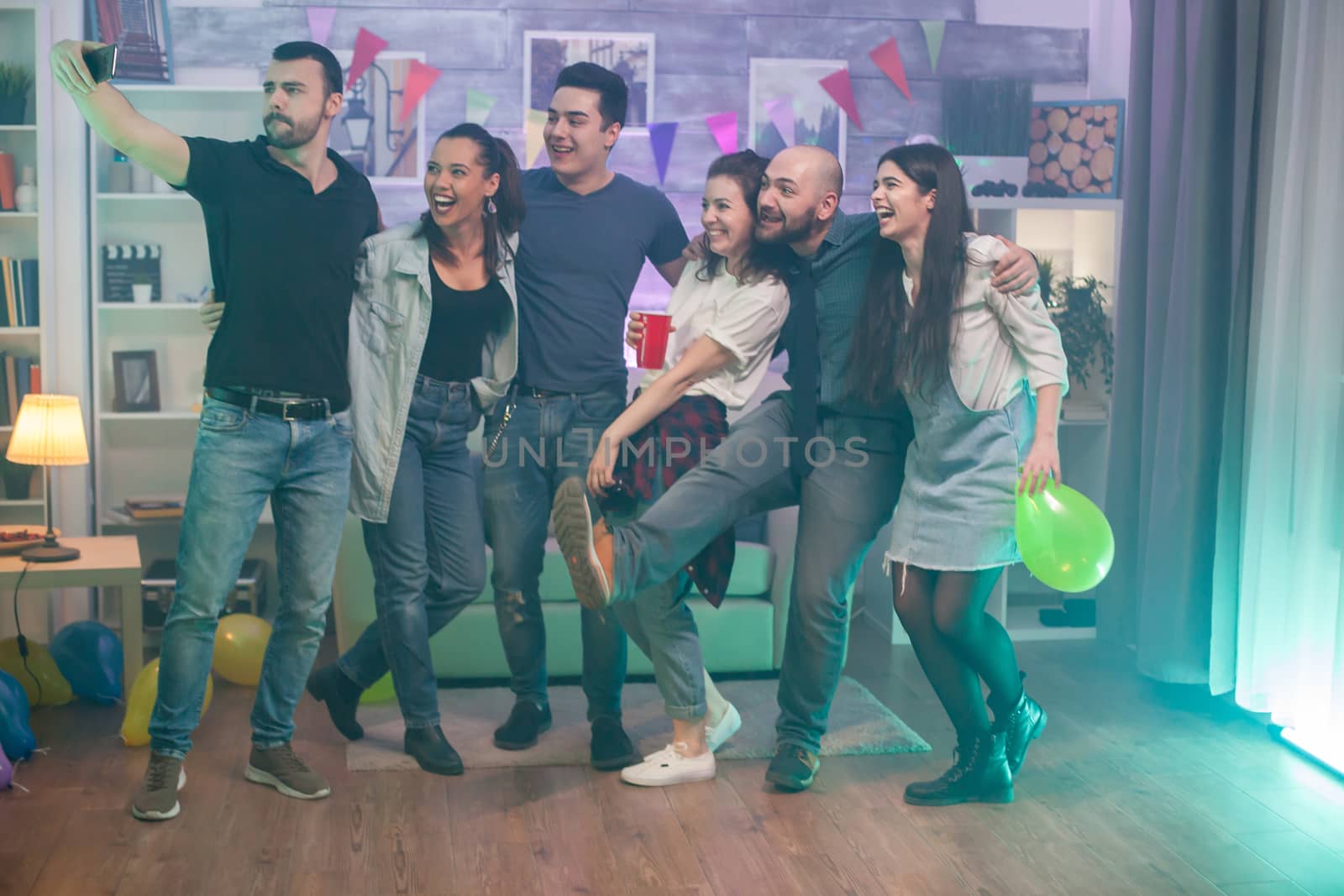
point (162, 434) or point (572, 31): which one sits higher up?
point (572, 31)

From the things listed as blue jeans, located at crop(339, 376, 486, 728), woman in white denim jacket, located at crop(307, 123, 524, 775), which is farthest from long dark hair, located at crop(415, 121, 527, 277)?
blue jeans, located at crop(339, 376, 486, 728)

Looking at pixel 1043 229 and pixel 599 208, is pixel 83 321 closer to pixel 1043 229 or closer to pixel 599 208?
pixel 599 208

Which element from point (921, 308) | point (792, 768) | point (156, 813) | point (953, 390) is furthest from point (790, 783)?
point (156, 813)

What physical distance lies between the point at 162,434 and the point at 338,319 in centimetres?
221

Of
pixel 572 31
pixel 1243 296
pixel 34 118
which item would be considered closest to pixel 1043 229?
pixel 1243 296

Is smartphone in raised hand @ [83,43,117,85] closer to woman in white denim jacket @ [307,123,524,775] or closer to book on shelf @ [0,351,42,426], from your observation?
woman in white denim jacket @ [307,123,524,775]

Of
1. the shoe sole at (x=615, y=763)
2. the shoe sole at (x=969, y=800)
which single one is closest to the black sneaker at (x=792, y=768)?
the shoe sole at (x=969, y=800)

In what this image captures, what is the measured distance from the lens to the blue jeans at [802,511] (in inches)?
109

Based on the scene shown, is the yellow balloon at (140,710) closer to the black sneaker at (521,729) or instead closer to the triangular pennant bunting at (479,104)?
→ the black sneaker at (521,729)

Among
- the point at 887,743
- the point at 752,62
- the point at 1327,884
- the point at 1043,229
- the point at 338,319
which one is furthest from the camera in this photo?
the point at 752,62

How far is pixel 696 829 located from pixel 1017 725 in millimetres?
744

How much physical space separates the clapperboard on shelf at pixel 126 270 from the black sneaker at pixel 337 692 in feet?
6.16

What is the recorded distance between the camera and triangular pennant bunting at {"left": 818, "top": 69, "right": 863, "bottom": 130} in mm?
4895

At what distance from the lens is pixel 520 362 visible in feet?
9.86
